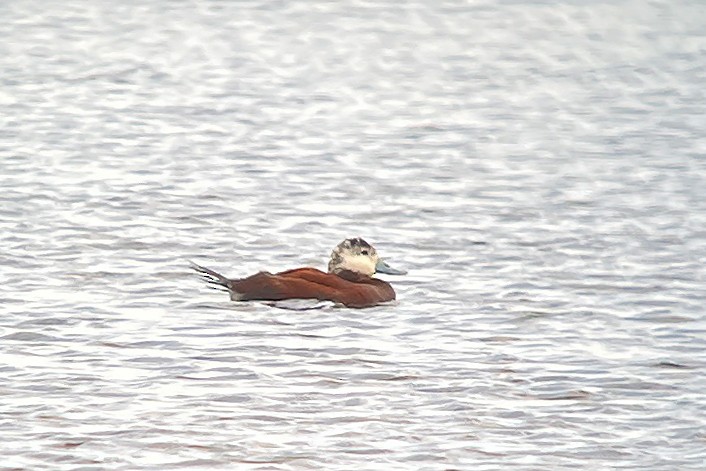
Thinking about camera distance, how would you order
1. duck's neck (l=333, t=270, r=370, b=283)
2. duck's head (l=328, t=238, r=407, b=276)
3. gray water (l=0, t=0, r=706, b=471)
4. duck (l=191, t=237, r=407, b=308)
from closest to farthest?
1. gray water (l=0, t=0, r=706, b=471)
2. duck (l=191, t=237, r=407, b=308)
3. duck's neck (l=333, t=270, r=370, b=283)
4. duck's head (l=328, t=238, r=407, b=276)

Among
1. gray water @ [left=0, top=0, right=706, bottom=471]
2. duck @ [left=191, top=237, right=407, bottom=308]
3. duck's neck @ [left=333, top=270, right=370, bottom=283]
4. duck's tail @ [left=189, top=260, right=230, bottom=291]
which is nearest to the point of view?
gray water @ [left=0, top=0, right=706, bottom=471]

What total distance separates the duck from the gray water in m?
0.09

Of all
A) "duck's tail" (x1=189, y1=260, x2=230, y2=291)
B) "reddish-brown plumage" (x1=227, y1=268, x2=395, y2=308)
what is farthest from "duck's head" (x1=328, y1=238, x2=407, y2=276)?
"duck's tail" (x1=189, y1=260, x2=230, y2=291)

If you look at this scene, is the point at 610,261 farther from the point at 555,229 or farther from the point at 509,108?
the point at 509,108

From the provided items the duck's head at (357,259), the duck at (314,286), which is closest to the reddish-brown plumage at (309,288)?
the duck at (314,286)

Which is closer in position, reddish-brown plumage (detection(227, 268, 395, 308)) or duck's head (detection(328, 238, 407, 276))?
reddish-brown plumage (detection(227, 268, 395, 308))

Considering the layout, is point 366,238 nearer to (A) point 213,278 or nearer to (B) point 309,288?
(A) point 213,278

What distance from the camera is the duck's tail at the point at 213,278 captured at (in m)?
10.1

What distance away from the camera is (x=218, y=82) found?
18.3m

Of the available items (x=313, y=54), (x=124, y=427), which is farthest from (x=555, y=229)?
(x=313, y=54)

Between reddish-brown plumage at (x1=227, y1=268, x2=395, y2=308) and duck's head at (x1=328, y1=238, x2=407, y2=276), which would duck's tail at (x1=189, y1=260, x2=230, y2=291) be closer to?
reddish-brown plumage at (x1=227, y1=268, x2=395, y2=308)

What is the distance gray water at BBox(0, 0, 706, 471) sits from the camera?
25.1ft

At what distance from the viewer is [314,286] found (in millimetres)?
9961

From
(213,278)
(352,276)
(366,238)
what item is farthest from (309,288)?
(366,238)
